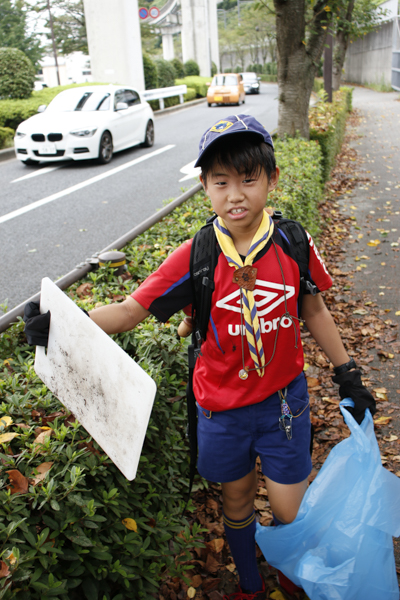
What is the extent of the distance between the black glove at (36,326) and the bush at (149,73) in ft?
87.3

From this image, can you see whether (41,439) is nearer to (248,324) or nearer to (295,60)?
(248,324)

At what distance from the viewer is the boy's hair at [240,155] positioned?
1.66 metres

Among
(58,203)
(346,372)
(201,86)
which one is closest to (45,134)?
(58,203)

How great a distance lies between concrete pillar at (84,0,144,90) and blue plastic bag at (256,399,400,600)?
903 inches

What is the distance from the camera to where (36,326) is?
1631 millimetres

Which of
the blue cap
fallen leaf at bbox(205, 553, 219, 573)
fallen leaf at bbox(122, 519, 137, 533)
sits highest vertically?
the blue cap

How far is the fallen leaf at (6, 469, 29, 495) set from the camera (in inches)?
63.6

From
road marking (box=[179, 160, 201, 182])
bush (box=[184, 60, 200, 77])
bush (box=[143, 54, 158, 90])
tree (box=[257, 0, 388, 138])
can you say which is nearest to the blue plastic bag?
road marking (box=[179, 160, 201, 182])

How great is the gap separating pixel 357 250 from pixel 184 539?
500 centimetres

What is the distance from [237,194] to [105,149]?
33.4ft

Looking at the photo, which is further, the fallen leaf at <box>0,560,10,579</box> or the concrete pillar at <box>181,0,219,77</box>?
the concrete pillar at <box>181,0,219,77</box>

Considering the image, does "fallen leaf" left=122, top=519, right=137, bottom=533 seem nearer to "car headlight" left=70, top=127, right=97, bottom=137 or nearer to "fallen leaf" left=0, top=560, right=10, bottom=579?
"fallen leaf" left=0, top=560, right=10, bottom=579

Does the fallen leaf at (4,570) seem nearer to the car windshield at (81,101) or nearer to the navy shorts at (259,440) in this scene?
the navy shorts at (259,440)

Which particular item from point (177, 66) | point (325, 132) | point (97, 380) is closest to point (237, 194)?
point (97, 380)
